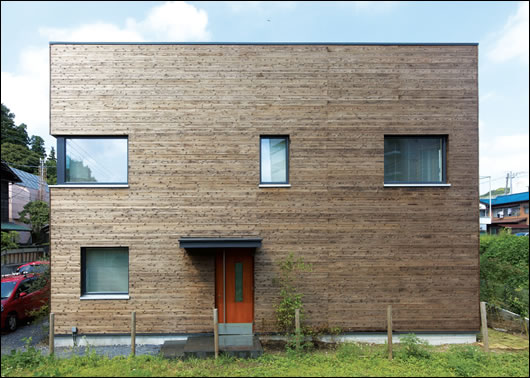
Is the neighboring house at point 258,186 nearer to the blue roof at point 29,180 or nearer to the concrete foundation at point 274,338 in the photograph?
the concrete foundation at point 274,338

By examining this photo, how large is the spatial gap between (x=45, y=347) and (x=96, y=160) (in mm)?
4933

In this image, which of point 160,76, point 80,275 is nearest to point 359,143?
point 160,76

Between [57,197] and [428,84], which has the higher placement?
[428,84]

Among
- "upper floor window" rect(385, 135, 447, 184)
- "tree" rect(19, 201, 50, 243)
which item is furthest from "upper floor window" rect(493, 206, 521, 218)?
"tree" rect(19, 201, 50, 243)

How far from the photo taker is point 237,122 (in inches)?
332

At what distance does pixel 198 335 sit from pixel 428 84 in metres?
9.21

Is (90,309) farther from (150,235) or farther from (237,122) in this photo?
(237,122)

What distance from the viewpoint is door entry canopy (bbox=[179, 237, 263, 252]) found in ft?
25.7

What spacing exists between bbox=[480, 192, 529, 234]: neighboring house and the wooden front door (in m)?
10.8

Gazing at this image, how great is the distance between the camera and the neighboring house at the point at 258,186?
27.1 ft

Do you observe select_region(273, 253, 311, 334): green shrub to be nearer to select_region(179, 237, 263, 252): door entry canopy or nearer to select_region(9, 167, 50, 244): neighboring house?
select_region(179, 237, 263, 252): door entry canopy

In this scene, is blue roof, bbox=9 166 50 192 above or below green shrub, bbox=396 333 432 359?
above

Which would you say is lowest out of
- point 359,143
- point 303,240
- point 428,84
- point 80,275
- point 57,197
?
point 80,275

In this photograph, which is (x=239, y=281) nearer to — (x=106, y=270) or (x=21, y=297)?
(x=106, y=270)
